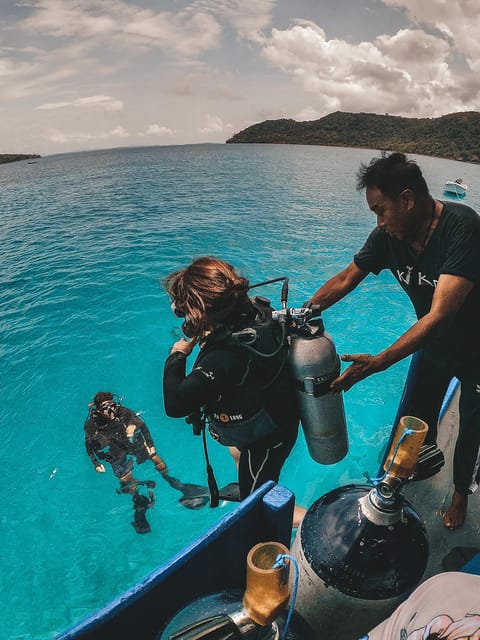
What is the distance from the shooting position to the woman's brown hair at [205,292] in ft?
7.50

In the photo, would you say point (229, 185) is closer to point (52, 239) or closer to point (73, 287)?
point (52, 239)

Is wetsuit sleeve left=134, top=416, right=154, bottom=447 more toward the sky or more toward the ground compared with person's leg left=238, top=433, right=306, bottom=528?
more toward the ground

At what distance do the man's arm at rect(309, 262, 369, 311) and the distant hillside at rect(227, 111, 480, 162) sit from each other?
77.9 m

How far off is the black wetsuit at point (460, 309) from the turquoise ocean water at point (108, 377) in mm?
1813

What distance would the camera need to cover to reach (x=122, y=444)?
5387 millimetres

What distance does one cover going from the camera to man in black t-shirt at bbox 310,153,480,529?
2348 mm

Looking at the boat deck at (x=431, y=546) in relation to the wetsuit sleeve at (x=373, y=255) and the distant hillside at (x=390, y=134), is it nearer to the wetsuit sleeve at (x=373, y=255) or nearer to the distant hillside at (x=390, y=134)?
the wetsuit sleeve at (x=373, y=255)

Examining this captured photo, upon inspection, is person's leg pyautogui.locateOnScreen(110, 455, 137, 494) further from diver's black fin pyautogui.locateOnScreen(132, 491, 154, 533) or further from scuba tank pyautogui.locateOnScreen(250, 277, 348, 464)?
scuba tank pyautogui.locateOnScreen(250, 277, 348, 464)

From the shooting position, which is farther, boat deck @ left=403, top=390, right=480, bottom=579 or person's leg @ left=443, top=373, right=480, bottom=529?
boat deck @ left=403, top=390, right=480, bottom=579

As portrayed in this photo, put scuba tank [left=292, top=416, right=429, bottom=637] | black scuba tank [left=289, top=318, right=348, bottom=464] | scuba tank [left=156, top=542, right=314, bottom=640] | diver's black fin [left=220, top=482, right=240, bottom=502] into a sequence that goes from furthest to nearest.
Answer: diver's black fin [left=220, top=482, right=240, bottom=502]
black scuba tank [left=289, top=318, right=348, bottom=464]
scuba tank [left=292, top=416, right=429, bottom=637]
scuba tank [left=156, top=542, right=314, bottom=640]

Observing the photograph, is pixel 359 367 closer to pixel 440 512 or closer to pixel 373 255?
pixel 373 255

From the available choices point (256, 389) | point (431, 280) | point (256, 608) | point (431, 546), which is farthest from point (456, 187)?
point (256, 608)

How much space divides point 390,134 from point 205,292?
161740 mm

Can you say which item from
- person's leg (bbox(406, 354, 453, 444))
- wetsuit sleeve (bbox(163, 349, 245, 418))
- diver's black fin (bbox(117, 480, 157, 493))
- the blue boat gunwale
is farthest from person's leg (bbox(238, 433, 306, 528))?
diver's black fin (bbox(117, 480, 157, 493))
